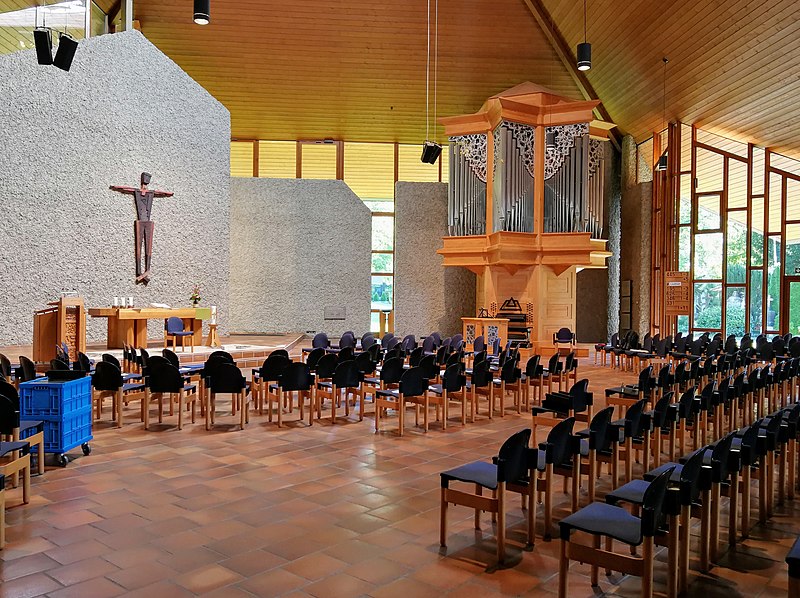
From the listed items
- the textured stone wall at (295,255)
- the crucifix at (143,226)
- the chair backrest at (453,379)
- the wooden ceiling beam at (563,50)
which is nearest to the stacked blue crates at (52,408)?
the chair backrest at (453,379)

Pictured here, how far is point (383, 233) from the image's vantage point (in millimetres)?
17906

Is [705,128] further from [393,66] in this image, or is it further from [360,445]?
[360,445]

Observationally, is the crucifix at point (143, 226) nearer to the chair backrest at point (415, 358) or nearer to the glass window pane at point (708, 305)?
the chair backrest at point (415, 358)

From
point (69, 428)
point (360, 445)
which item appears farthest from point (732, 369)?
point (69, 428)

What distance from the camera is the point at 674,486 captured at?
305cm

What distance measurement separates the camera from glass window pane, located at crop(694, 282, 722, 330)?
1350 cm

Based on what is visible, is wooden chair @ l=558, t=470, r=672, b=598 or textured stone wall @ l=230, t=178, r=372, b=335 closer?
wooden chair @ l=558, t=470, r=672, b=598

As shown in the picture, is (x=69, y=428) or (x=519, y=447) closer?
(x=519, y=447)

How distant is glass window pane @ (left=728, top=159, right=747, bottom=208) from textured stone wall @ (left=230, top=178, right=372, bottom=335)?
8294 millimetres

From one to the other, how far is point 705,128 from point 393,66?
22.3 feet

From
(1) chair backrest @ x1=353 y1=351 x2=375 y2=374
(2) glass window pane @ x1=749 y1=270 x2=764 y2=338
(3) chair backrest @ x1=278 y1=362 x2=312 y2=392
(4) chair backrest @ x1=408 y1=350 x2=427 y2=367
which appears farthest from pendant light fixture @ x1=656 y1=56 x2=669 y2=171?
(3) chair backrest @ x1=278 y1=362 x2=312 y2=392

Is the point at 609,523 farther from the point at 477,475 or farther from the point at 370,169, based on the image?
the point at 370,169

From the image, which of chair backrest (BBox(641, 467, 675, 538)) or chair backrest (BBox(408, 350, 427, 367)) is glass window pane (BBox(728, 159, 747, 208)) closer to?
chair backrest (BBox(408, 350, 427, 367))

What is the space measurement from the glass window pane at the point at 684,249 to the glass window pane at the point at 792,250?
1823mm
